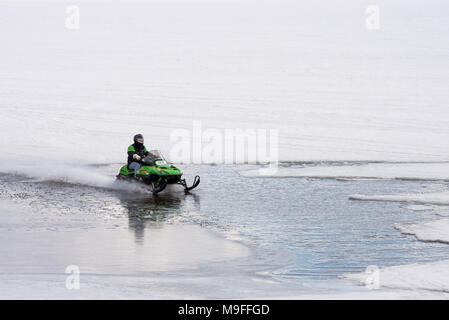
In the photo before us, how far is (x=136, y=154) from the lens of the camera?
19719 millimetres

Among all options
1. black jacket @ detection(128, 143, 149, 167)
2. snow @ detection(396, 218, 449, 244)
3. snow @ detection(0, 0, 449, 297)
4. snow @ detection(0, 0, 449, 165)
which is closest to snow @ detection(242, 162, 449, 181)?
snow @ detection(0, 0, 449, 297)

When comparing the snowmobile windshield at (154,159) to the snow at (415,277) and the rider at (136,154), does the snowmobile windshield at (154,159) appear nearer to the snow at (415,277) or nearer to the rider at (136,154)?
the rider at (136,154)

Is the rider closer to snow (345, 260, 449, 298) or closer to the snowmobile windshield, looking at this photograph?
the snowmobile windshield

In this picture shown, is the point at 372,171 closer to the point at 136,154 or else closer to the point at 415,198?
the point at 415,198

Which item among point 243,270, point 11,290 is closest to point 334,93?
point 243,270

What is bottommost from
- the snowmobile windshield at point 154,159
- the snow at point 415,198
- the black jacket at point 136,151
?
the snow at point 415,198

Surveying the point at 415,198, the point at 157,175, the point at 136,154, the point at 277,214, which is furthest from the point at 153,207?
the point at 415,198

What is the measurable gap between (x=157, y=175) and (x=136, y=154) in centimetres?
118

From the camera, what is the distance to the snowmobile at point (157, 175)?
61.7ft

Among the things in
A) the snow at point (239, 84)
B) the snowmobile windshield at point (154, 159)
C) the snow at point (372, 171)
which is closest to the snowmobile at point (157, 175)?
the snowmobile windshield at point (154, 159)

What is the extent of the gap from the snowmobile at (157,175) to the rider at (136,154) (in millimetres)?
134

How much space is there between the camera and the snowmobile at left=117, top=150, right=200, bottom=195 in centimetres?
1880

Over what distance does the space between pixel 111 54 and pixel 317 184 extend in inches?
1149

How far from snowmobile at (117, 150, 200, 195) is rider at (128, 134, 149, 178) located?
0.13 m
